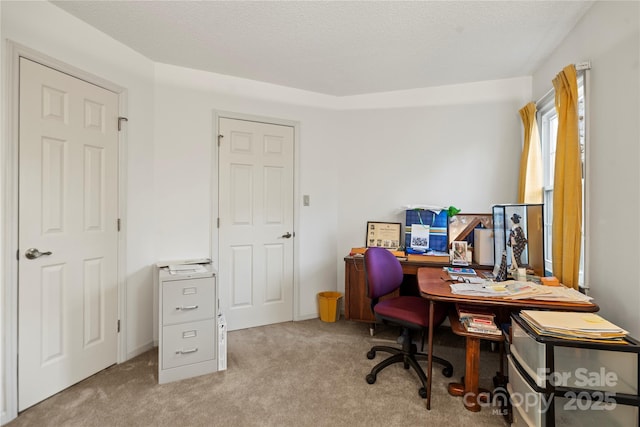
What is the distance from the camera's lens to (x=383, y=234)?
3.39m

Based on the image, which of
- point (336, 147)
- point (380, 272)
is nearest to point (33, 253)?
point (380, 272)

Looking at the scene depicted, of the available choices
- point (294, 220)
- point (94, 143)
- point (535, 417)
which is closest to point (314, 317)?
point (294, 220)

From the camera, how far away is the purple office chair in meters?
2.12

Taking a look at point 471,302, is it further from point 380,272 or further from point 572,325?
point 380,272

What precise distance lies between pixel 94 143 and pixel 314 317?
2.66 metres

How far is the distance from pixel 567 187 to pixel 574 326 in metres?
1.02

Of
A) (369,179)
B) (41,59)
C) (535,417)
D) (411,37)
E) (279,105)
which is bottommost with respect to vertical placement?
(535,417)

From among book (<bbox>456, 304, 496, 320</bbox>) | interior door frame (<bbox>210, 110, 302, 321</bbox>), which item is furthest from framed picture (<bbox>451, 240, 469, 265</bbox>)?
interior door frame (<bbox>210, 110, 302, 321</bbox>)

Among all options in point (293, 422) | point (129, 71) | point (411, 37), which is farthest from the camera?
point (129, 71)

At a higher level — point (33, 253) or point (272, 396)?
point (33, 253)

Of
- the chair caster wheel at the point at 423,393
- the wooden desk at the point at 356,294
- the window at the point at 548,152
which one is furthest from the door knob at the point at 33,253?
the window at the point at 548,152

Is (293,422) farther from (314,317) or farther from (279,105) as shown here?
(279,105)

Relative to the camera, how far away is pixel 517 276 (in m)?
2.15

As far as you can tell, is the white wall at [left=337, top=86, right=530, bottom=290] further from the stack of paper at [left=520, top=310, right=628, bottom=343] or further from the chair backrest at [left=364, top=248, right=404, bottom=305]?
the stack of paper at [left=520, top=310, right=628, bottom=343]
